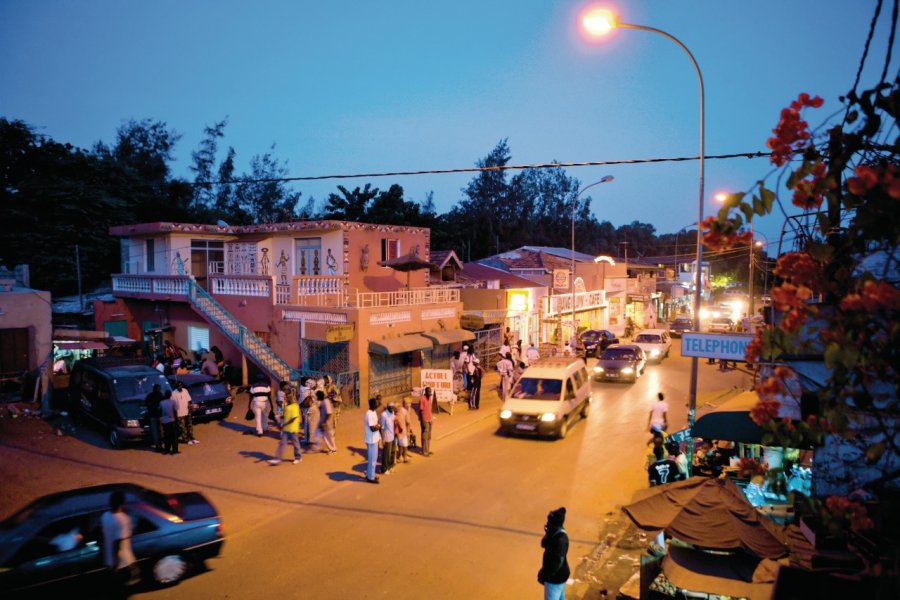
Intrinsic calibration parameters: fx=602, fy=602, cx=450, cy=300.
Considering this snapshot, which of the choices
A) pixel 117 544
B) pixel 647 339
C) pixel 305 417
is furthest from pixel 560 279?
pixel 117 544

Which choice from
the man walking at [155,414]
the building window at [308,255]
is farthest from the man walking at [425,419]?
the building window at [308,255]

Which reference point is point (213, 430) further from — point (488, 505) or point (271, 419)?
point (488, 505)

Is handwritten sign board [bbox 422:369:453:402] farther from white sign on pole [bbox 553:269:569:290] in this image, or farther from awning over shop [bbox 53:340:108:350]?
white sign on pole [bbox 553:269:569:290]

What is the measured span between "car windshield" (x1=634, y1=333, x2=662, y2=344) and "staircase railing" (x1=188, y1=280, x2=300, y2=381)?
1837cm

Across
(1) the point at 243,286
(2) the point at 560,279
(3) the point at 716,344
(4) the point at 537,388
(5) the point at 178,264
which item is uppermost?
(5) the point at 178,264

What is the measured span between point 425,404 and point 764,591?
8940 mm

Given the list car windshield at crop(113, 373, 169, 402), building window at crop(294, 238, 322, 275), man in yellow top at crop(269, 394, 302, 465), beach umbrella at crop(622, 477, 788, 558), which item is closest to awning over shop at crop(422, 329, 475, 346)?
building window at crop(294, 238, 322, 275)

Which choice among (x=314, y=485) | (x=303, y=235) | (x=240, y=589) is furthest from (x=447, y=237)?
(x=240, y=589)

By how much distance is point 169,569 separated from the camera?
26.0 feet

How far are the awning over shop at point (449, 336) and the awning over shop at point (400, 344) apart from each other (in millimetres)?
424

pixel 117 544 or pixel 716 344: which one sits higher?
pixel 716 344

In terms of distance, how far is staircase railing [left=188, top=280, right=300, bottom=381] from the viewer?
63.5 ft

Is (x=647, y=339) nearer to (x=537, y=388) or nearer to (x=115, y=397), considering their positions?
(x=537, y=388)

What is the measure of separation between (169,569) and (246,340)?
12.5 m
